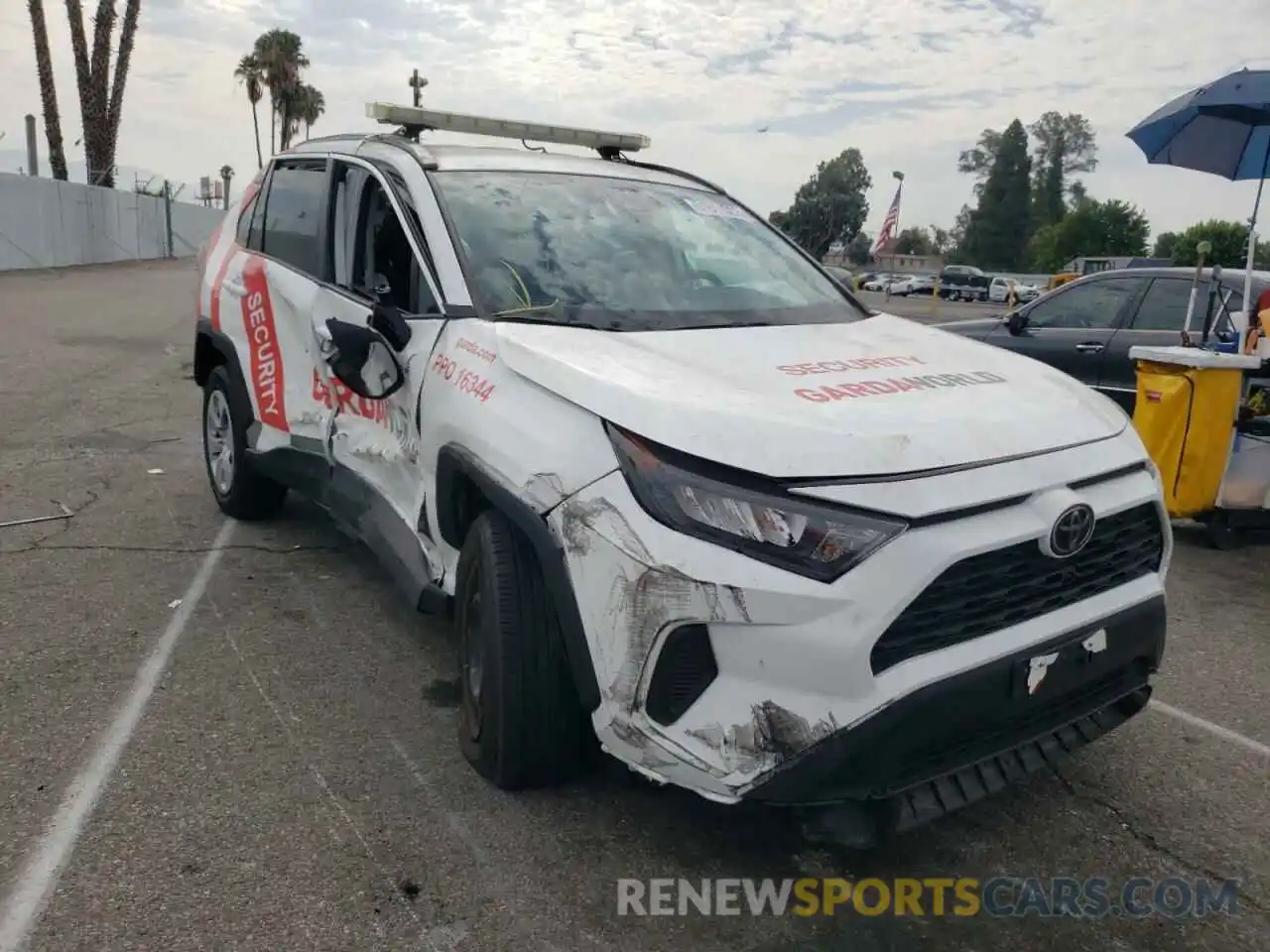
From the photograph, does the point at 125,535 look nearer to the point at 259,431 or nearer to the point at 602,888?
the point at 259,431

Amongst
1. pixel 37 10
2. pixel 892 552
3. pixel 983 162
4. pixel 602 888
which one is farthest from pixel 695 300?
pixel 983 162

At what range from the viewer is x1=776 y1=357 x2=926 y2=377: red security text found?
112 inches

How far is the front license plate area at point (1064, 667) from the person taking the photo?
2.44 m

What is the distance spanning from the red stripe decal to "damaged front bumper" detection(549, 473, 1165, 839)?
2.58m

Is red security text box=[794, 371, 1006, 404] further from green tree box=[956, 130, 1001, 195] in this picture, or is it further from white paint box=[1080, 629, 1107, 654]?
green tree box=[956, 130, 1001, 195]

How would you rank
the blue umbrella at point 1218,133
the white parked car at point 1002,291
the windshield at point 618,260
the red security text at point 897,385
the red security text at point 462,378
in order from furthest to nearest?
the white parked car at point 1002,291
the blue umbrella at point 1218,133
the windshield at point 618,260
the red security text at point 462,378
the red security text at point 897,385

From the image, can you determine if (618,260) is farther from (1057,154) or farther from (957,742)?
(1057,154)

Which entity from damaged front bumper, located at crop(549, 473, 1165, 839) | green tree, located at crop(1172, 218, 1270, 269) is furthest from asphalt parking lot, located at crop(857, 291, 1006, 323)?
damaged front bumper, located at crop(549, 473, 1165, 839)

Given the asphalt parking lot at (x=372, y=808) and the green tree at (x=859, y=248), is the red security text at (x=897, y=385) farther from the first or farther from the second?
the green tree at (x=859, y=248)

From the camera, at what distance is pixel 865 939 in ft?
8.28

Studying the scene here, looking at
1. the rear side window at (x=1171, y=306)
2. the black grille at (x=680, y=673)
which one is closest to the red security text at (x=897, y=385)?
the black grille at (x=680, y=673)

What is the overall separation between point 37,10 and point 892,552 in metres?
30.8

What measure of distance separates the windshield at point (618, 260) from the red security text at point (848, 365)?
49 cm

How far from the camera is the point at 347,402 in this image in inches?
159
